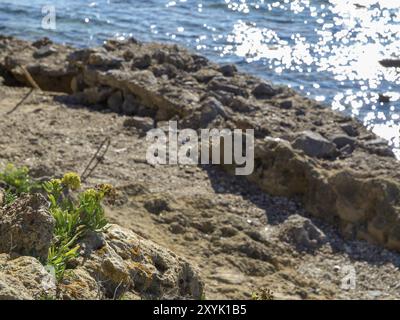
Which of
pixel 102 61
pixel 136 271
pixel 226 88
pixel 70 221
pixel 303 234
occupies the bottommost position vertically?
pixel 303 234

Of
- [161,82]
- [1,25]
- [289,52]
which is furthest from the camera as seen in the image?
[1,25]

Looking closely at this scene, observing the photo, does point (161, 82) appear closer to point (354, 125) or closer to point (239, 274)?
point (354, 125)

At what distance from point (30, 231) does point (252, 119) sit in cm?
592

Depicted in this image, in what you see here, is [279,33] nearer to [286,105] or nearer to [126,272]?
[286,105]

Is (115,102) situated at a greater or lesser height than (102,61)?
lesser

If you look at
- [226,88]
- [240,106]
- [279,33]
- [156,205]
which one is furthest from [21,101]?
[279,33]

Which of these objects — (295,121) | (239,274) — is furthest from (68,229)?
(295,121)

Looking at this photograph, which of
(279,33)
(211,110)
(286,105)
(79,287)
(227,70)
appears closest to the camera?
(79,287)

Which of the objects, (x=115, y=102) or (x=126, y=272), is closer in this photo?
(x=126, y=272)

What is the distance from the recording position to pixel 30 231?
3.47 meters

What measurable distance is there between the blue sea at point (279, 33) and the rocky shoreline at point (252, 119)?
4.51 feet

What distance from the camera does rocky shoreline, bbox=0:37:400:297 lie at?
7328mm
